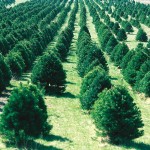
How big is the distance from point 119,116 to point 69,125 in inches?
268

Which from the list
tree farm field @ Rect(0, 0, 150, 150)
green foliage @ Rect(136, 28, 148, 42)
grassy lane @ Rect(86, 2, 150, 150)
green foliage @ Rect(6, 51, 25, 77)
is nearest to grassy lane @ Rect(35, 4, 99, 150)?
tree farm field @ Rect(0, 0, 150, 150)

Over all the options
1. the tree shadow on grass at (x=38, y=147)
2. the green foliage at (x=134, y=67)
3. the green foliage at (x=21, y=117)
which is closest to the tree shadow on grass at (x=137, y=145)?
the tree shadow on grass at (x=38, y=147)

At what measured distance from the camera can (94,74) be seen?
37656 millimetres

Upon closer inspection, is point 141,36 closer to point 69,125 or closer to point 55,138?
point 69,125

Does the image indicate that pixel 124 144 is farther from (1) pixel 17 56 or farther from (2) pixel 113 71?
(2) pixel 113 71

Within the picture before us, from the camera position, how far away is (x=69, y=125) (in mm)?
33250

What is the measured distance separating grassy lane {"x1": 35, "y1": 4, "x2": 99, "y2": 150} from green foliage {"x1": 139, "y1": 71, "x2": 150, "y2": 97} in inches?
339

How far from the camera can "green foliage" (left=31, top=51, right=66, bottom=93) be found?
148 feet

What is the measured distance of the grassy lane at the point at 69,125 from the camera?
28.1 meters

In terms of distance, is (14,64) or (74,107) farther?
(14,64)

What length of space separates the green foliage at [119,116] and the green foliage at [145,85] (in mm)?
16963

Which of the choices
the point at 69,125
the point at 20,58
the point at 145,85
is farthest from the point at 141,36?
the point at 69,125

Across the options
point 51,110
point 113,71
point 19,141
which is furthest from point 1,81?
point 113,71

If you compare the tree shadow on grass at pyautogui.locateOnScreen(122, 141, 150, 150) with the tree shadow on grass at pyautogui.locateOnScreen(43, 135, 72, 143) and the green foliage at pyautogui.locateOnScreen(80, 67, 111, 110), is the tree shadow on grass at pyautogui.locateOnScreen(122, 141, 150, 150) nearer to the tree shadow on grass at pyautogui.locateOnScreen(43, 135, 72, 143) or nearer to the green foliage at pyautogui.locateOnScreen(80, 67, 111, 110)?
the tree shadow on grass at pyautogui.locateOnScreen(43, 135, 72, 143)
